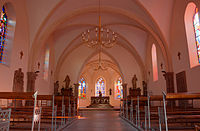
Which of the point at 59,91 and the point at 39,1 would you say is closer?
the point at 39,1

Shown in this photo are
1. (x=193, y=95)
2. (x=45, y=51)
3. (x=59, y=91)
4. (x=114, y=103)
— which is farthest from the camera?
(x=114, y=103)

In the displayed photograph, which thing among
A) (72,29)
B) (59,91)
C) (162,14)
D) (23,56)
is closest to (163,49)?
(162,14)

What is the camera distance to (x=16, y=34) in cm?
1088

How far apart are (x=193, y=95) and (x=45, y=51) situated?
570 inches

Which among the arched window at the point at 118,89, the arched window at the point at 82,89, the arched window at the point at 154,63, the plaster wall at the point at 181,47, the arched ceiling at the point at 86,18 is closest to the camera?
Result: the plaster wall at the point at 181,47

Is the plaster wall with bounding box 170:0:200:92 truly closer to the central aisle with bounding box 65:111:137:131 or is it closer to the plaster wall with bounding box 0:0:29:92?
the central aisle with bounding box 65:111:137:131

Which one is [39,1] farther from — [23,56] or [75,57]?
[75,57]

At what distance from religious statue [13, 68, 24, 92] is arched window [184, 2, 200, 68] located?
33.5 ft

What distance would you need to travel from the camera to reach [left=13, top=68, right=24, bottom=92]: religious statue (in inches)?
418

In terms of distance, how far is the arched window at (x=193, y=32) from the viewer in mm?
9836

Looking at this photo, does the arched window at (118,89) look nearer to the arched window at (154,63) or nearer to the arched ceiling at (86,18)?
the arched window at (154,63)

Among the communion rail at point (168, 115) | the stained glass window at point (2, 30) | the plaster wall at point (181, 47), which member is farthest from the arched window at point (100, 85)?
the stained glass window at point (2, 30)

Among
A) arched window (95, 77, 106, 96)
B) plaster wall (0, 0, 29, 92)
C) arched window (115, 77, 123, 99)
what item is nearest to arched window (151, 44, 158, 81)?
plaster wall (0, 0, 29, 92)

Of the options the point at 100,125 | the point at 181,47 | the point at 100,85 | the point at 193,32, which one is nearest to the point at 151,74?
the point at 181,47
